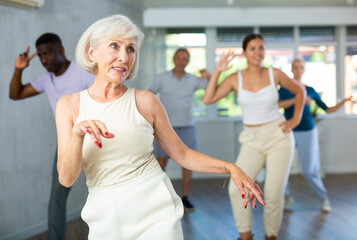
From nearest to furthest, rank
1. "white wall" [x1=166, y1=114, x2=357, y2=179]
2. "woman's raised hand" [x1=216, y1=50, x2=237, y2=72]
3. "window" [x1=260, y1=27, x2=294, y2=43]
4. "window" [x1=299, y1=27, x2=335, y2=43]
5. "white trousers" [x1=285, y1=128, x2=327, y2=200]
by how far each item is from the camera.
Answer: "woman's raised hand" [x1=216, y1=50, x2=237, y2=72], "white trousers" [x1=285, y1=128, x2=327, y2=200], "white wall" [x1=166, y1=114, x2=357, y2=179], "window" [x1=260, y1=27, x2=294, y2=43], "window" [x1=299, y1=27, x2=335, y2=43]

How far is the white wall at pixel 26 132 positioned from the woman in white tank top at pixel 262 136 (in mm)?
1803

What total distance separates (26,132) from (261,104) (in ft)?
7.14

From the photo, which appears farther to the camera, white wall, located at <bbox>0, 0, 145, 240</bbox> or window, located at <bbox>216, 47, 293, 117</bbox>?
window, located at <bbox>216, 47, 293, 117</bbox>

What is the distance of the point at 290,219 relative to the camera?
190 inches

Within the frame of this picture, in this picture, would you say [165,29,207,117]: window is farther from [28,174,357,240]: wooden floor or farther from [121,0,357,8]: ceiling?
[28,174,357,240]: wooden floor

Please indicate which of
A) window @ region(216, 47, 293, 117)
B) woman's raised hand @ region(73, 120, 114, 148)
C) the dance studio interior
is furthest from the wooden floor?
woman's raised hand @ region(73, 120, 114, 148)

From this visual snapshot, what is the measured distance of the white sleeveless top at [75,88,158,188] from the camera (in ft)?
5.29

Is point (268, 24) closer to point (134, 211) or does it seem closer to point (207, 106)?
point (207, 106)

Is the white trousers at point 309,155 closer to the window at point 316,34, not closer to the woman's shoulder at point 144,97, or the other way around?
the window at point 316,34

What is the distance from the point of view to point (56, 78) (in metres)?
3.61

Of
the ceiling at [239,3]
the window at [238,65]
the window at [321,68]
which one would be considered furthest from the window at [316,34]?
the ceiling at [239,3]

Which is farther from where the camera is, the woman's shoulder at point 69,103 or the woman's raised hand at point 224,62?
the woman's raised hand at point 224,62

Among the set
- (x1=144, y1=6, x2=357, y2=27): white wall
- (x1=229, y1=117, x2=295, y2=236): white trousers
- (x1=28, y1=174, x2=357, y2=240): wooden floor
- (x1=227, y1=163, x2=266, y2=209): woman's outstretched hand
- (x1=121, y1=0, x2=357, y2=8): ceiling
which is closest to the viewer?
(x1=227, y1=163, x2=266, y2=209): woman's outstretched hand

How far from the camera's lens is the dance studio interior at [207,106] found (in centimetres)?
427
